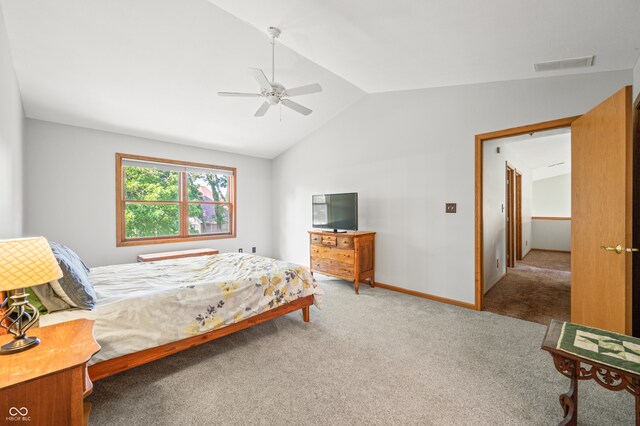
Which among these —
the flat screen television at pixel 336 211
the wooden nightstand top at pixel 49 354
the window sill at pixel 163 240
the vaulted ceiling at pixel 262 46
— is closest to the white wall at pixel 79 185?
the window sill at pixel 163 240

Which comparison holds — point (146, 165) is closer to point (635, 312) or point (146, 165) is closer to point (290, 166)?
point (290, 166)

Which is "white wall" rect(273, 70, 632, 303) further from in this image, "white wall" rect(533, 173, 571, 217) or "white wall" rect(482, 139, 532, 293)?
"white wall" rect(533, 173, 571, 217)

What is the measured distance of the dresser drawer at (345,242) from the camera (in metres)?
3.92

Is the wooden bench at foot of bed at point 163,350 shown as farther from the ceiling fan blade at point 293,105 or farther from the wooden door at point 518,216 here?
the wooden door at point 518,216

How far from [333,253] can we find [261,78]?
2.63 metres

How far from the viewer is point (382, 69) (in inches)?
120

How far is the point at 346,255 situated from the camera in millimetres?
3969

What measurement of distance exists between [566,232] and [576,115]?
20.7 feet

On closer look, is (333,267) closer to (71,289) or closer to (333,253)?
(333,253)

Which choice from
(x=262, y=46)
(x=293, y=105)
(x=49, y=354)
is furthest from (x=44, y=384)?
(x=262, y=46)

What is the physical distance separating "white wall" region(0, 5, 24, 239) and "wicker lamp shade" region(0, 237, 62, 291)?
5.15ft

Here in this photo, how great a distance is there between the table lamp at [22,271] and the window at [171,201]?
3457mm

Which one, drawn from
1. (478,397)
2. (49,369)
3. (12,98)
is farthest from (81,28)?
(478,397)

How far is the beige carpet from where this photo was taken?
10.2 feet
